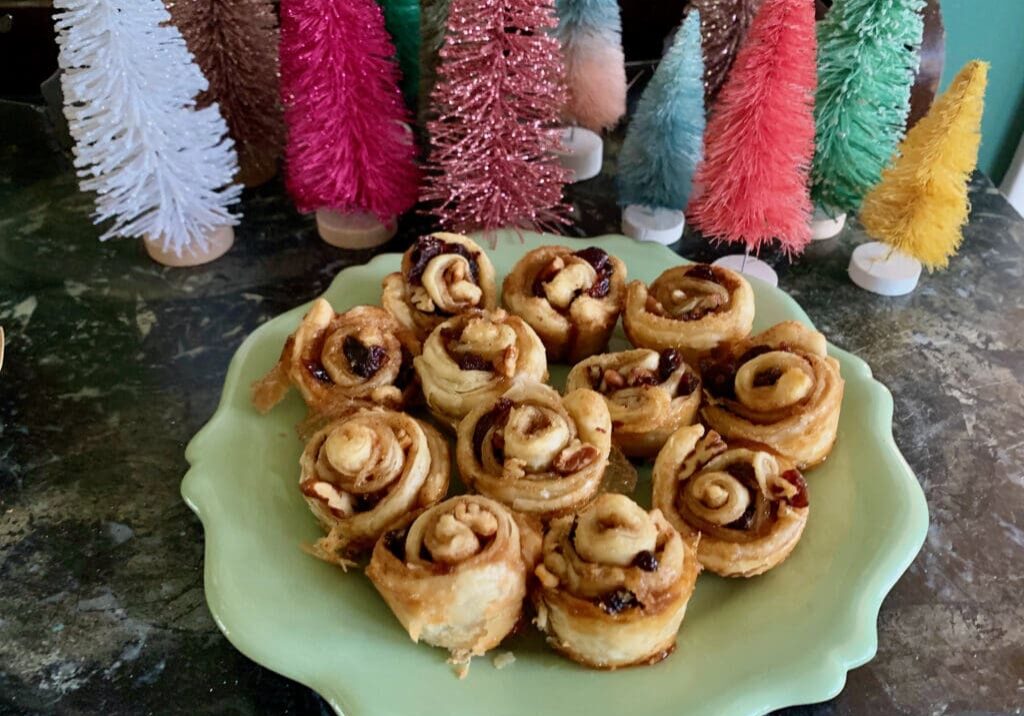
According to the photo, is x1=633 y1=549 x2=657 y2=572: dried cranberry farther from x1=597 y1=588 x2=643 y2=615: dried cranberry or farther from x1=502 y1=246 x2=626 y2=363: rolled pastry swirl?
x1=502 y1=246 x2=626 y2=363: rolled pastry swirl

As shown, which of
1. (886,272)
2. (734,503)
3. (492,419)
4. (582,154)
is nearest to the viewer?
(734,503)

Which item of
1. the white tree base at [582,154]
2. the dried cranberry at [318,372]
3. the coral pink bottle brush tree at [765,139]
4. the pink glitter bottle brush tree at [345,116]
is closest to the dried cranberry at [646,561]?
the dried cranberry at [318,372]

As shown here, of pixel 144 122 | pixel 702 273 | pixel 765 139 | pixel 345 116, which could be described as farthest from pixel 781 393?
pixel 144 122

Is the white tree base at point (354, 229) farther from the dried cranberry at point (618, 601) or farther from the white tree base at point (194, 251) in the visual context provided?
the dried cranberry at point (618, 601)

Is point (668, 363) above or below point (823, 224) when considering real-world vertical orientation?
above

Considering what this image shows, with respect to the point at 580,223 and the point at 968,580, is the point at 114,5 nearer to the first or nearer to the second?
the point at 580,223

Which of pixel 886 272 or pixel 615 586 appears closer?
pixel 615 586

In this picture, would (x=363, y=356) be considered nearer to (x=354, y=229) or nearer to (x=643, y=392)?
(x=643, y=392)
